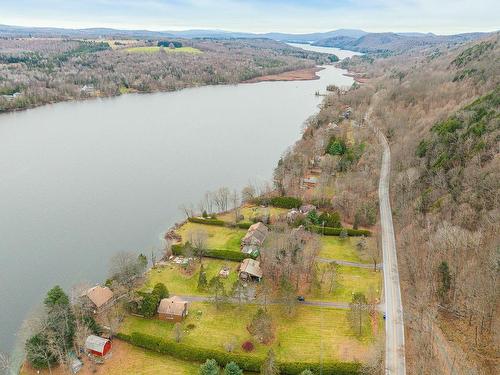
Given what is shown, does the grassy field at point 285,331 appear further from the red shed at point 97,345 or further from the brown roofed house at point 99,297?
the brown roofed house at point 99,297

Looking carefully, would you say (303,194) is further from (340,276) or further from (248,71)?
(248,71)

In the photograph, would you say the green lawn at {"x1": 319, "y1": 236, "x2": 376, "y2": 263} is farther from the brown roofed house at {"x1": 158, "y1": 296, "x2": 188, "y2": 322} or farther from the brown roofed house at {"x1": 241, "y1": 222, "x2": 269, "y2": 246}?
the brown roofed house at {"x1": 158, "y1": 296, "x2": 188, "y2": 322}

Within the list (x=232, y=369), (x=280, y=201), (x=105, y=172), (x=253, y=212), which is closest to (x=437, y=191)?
(x=280, y=201)

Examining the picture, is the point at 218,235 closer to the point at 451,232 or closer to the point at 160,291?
the point at 160,291

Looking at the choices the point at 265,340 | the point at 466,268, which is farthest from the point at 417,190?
the point at 265,340

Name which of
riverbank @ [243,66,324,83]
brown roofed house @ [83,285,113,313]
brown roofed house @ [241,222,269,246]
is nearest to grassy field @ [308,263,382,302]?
brown roofed house @ [241,222,269,246]

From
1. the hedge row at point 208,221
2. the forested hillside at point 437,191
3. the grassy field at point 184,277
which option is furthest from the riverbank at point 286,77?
the grassy field at point 184,277
